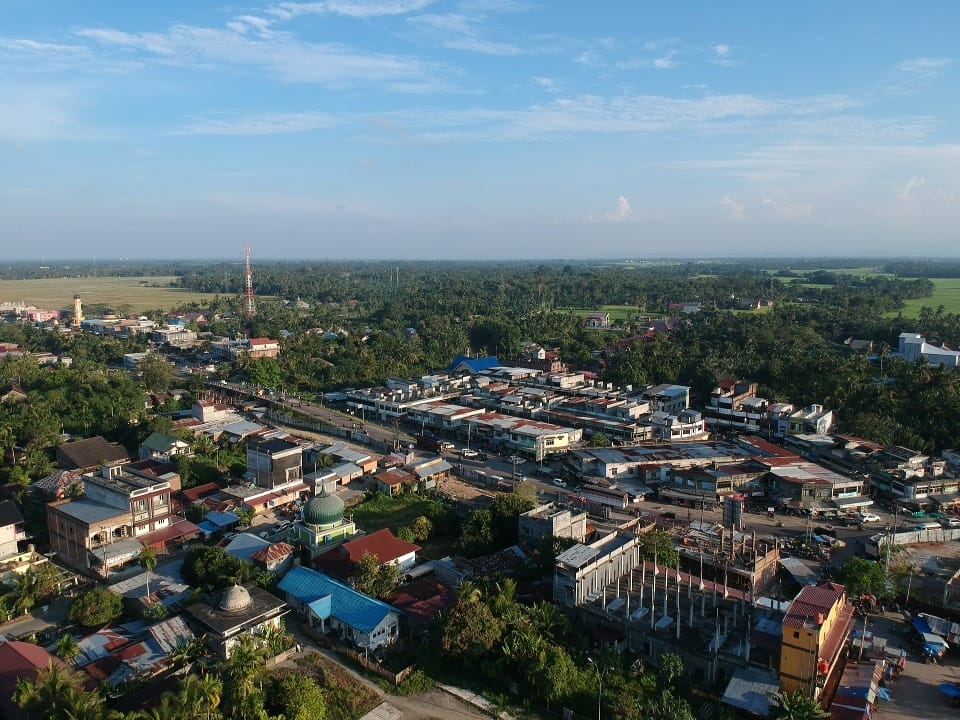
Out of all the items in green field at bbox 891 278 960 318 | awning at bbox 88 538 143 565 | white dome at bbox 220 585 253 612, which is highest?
green field at bbox 891 278 960 318

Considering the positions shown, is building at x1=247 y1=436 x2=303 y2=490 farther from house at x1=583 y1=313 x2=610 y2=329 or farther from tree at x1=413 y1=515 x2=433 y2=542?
house at x1=583 y1=313 x2=610 y2=329

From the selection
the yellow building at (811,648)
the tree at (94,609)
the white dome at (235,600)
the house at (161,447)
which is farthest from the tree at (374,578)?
the house at (161,447)

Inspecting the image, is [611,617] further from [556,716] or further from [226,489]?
[226,489]

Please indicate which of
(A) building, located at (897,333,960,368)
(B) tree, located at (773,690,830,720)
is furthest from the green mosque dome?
(A) building, located at (897,333,960,368)

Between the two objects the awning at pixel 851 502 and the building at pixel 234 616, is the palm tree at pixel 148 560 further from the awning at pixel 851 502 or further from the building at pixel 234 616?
the awning at pixel 851 502

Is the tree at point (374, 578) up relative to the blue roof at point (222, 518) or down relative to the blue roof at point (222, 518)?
up

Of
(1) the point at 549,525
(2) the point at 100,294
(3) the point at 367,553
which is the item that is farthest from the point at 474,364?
(2) the point at 100,294
